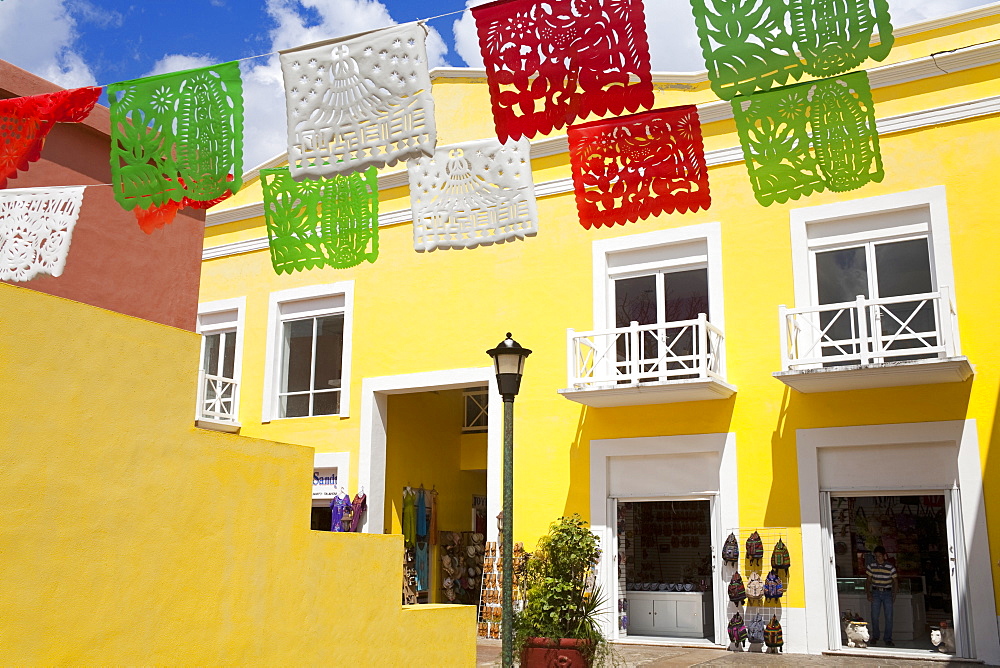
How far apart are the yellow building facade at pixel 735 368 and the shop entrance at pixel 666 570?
4cm

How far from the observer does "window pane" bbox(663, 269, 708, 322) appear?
1387cm

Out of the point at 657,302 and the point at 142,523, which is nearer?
the point at 142,523

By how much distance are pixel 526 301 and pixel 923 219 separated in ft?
19.5

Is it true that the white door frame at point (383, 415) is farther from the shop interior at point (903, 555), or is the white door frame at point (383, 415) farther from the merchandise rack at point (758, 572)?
the shop interior at point (903, 555)

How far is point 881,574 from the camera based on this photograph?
12.1 meters

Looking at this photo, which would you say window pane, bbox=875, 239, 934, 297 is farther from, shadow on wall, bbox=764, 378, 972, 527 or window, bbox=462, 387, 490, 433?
window, bbox=462, 387, 490, 433

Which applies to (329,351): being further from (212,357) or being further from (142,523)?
(142,523)

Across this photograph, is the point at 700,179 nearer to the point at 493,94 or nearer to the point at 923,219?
the point at 493,94

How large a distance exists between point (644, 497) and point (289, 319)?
24.8ft

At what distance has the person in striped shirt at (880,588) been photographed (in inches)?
470

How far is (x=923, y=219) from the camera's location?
12.4 m

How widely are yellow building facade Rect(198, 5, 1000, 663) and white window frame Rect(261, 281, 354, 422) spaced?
0.11 meters

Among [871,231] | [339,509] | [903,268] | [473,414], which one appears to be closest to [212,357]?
[339,509]

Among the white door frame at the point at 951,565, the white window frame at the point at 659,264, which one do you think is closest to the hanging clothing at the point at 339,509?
the white window frame at the point at 659,264
